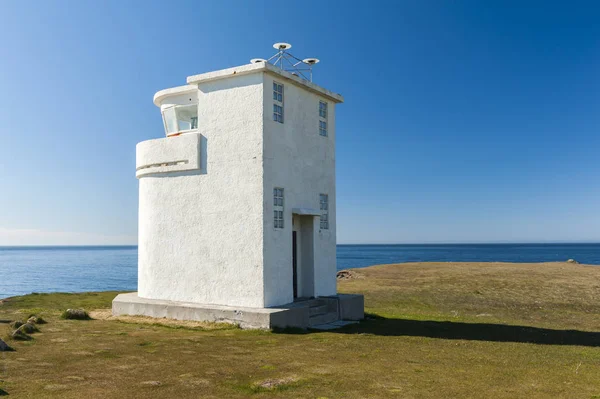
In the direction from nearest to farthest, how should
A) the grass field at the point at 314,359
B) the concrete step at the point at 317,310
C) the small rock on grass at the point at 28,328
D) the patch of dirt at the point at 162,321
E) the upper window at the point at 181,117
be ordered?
the grass field at the point at 314,359
the small rock on grass at the point at 28,328
the patch of dirt at the point at 162,321
the concrete step at the point at 317,310
the upper window at the point at 181,117

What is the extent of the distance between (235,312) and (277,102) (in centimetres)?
684

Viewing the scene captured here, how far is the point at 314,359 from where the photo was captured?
37.2 feet

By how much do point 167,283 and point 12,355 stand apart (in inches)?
281

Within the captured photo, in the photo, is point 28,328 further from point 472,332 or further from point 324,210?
point 472,332

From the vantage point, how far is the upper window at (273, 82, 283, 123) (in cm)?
1681

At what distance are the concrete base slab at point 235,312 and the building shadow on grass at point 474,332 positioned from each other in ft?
3.13

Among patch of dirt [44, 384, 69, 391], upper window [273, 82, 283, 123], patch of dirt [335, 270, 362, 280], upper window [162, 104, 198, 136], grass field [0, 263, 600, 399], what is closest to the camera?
patch of dirt [44, 384, 69, 391]

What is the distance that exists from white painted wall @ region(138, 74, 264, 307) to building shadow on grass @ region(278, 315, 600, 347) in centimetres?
293

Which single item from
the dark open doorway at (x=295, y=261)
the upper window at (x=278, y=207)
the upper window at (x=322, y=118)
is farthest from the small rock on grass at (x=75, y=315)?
the upper window at (x=322, y=118)

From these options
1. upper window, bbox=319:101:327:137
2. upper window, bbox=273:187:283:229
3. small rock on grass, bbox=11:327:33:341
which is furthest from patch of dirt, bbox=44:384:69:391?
upper window, bbox=319:101:327:137

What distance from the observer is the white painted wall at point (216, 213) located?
16094 mm

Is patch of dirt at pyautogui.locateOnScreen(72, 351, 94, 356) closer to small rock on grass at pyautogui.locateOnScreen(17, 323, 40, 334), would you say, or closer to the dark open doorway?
small rock on grass at pyautogui.locateOnScreen(17, 323, 40, 334)

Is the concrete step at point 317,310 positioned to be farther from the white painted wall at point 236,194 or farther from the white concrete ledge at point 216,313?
the white concrete ledge at point 216,313

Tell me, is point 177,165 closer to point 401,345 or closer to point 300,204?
point 300,204
